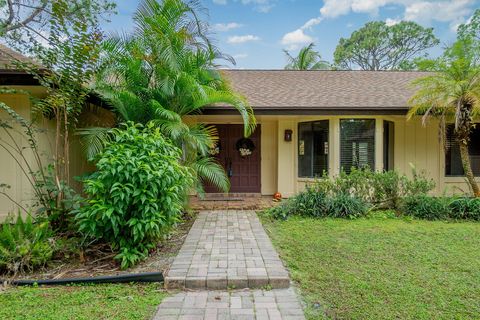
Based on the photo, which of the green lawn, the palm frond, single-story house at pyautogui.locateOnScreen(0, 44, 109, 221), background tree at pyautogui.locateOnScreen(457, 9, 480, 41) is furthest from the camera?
background tree at pyautogui.locateOnScreen(457, 9, 480, 41)

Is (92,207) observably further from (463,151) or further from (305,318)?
(463,151)

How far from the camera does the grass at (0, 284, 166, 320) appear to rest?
2.56m

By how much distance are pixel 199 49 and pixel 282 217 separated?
3866mm

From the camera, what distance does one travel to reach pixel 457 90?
20.6 feet

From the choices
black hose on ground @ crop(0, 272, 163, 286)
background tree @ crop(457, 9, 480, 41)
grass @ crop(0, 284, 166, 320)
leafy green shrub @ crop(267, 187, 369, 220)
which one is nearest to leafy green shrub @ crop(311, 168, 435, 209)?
leafy green shrub @ crop(267, 187, 369, 220)

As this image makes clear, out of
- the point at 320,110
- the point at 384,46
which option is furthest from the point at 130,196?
the point at 384,46

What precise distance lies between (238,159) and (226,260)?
544 cm

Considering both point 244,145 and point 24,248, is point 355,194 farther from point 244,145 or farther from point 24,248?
point 24,248

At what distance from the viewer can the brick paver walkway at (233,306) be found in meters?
2.50

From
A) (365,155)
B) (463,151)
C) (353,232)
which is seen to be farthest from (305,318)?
(463,151)

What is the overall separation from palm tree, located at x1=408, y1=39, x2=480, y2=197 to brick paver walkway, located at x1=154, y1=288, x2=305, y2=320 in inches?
222

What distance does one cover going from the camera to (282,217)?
6070 mm

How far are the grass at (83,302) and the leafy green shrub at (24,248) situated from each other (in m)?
0.40

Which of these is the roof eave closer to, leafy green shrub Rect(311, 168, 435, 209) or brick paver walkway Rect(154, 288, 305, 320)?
leafy green shrub Rect(311, 168, 435, 209)
